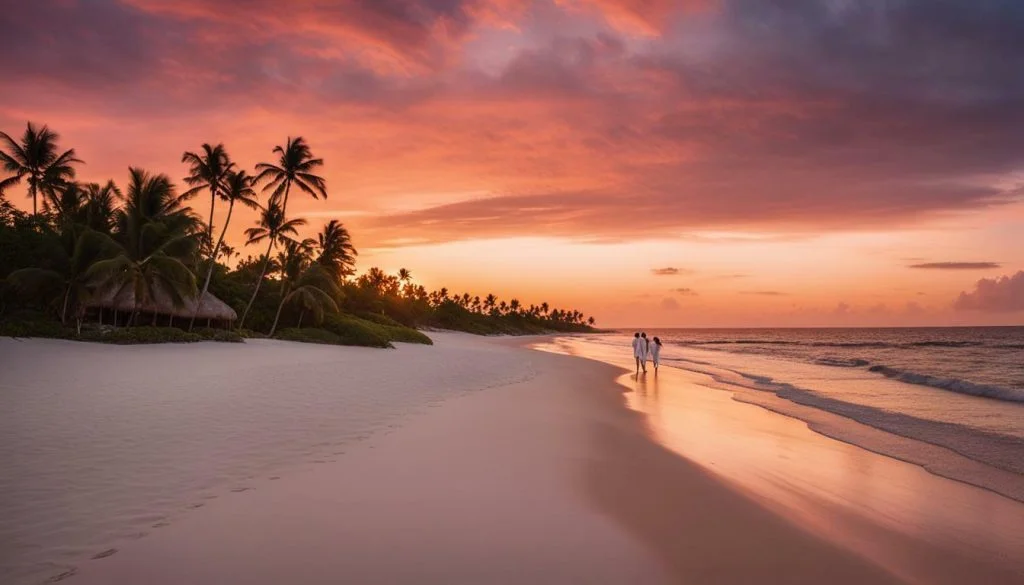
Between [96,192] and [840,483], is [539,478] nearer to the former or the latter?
[840,483]

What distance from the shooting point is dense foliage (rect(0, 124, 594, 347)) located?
2434 centimetres

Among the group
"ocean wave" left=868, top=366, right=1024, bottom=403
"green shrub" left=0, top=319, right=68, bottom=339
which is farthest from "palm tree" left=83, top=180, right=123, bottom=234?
"ocean wave" left=868, top=366, right=1024, bottom=403

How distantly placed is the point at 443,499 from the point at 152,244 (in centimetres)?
2869

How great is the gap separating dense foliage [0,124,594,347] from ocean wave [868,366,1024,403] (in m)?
29.2

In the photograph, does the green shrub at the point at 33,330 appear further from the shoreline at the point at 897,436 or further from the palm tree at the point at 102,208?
the shoreline at the point at 897,436

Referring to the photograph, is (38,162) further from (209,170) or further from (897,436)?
(897,436)

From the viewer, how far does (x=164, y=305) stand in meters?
29.6

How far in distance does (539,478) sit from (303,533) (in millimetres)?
3013

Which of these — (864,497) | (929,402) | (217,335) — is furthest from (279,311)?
(929,402)

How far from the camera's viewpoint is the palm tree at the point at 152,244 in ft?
86.7

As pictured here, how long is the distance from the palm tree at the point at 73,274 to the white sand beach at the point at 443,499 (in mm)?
16398

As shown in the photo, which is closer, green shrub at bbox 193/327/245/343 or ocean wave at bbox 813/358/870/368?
green shrub at bbox 193/327/245/343

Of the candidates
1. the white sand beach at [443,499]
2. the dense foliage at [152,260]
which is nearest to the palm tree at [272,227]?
the dense foliage at [152,260]

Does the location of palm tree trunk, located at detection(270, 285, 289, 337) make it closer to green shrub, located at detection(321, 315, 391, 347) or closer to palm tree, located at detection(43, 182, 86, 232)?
green shrub, located at detection(321, 315, 391, 347)
